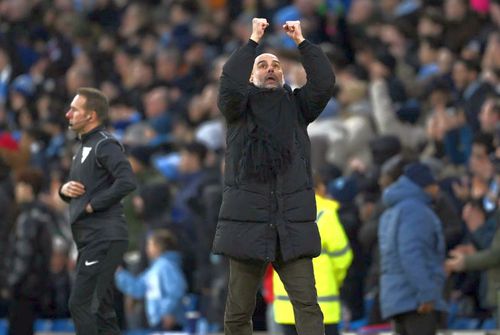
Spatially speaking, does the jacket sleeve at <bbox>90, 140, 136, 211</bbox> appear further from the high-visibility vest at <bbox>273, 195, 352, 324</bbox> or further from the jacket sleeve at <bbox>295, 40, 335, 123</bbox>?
the jacket sleeve at <bbox>295, 40, 335, 123</bbox>

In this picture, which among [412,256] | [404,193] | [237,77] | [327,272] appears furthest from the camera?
→ [404,193]

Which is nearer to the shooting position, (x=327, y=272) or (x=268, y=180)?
(x=268, y=180)

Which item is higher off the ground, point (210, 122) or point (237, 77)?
point (210, 122)

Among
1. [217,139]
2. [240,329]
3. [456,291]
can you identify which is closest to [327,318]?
[240,329]

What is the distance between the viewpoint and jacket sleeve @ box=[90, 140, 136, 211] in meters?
12.1

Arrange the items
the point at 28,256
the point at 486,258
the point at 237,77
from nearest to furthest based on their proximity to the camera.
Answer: the point at 237,77 < the point at 486,258 < the point at 28,256

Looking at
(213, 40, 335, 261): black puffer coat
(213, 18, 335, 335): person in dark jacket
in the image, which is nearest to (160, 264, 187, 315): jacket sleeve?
(213, 18, 335, 335): person in dark jacket

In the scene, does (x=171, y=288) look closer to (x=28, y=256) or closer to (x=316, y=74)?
A: (x=28, y=256)

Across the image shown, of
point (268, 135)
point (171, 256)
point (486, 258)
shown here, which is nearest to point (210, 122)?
point (171, 256)

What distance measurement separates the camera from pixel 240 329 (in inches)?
425

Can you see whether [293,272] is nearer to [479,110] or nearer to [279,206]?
[279,206]

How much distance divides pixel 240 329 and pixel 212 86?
993cm

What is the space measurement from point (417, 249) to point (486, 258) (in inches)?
57.5

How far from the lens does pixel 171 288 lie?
1595 centimetres
